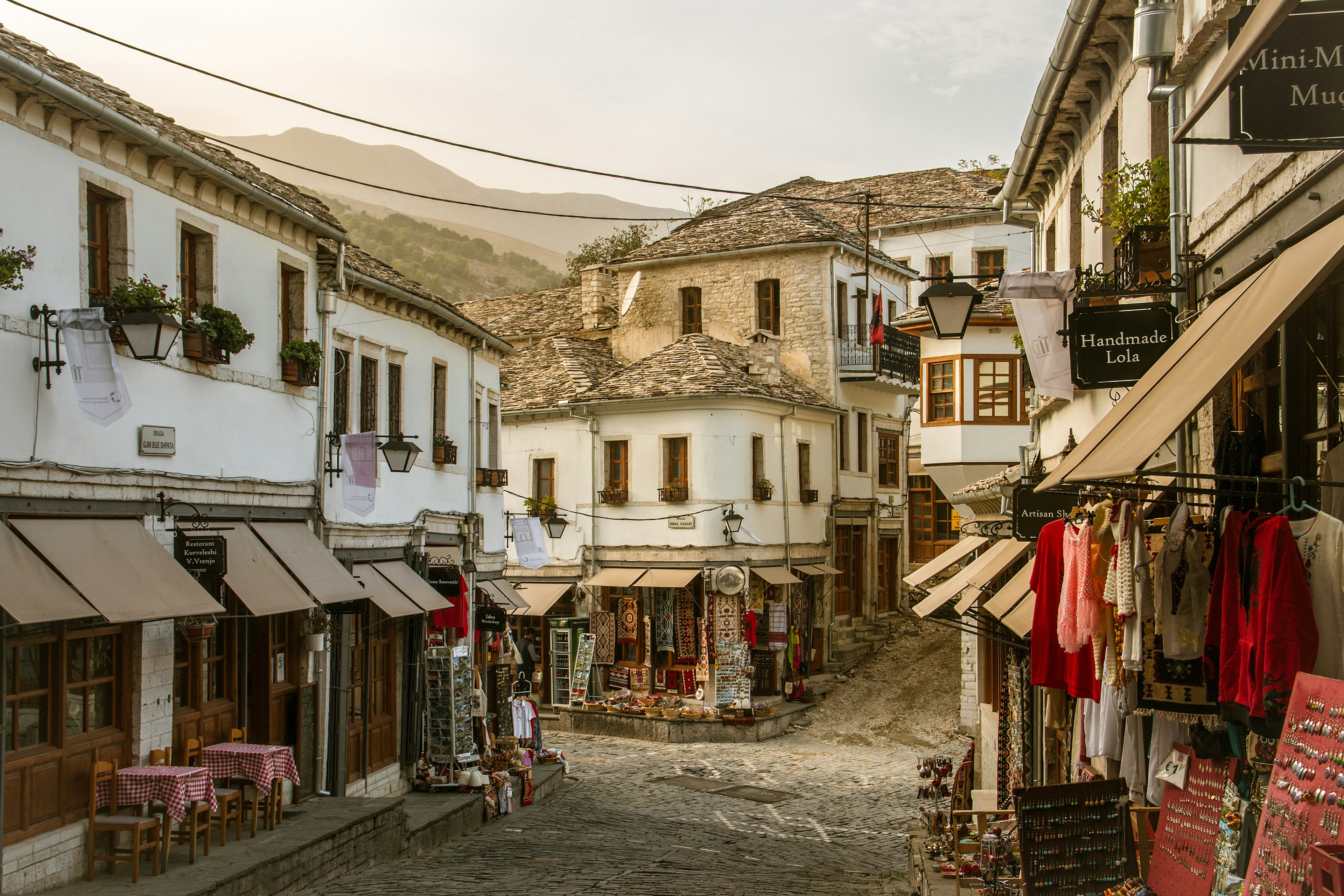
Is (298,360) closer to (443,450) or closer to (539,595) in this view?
(443,450)

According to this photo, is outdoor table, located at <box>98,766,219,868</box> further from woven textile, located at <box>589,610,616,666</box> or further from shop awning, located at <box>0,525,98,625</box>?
woven textile, located at <box>589,610,616,666</box>

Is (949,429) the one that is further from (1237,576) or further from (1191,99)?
(1237,576)

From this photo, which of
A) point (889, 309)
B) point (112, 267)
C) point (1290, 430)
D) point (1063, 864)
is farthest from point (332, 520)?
point (889, 309)

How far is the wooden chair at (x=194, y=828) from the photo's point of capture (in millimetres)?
10086

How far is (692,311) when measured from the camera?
3322cm

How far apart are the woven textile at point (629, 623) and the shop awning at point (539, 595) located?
1.55 metres

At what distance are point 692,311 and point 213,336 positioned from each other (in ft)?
72.8

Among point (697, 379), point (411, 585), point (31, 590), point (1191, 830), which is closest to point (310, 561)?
point (411, 585)

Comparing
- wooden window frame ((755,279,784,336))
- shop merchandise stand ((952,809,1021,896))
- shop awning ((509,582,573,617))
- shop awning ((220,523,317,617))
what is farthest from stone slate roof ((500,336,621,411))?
shop merchandise stand ((952,809,1021,896))

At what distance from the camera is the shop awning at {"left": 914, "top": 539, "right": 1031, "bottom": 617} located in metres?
12.0

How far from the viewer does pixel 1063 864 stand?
6.54m

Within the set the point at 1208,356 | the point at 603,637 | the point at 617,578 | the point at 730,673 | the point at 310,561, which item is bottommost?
the point at 730,673

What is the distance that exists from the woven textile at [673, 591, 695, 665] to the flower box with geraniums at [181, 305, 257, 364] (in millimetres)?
16104

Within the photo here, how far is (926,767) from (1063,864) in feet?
22.5
